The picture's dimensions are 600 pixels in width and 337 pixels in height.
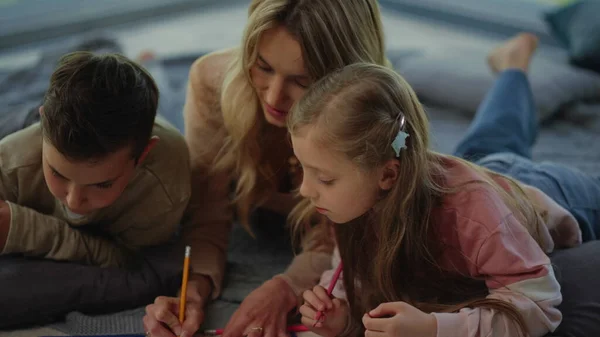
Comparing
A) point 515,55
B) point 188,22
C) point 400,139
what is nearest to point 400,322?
point 400,139

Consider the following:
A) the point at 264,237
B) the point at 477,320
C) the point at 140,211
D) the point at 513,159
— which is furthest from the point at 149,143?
the point at 513,159

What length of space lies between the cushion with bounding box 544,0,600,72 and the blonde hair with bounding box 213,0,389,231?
1.15 m

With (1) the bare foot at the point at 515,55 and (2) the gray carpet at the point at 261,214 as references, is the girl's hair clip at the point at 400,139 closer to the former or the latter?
(2) the gray carpet at the point at 261,214

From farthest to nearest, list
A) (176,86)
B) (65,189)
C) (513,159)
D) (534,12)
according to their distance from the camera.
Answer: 1. (534,12)
2. (176,86)
3. (513,159)
4. (65,189)

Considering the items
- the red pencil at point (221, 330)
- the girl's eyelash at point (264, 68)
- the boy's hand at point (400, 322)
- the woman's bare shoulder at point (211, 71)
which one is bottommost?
the red pencil at point (221, 330)

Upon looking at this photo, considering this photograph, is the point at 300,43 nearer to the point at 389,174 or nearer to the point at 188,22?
the point at 389,174

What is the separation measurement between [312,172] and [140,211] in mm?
406

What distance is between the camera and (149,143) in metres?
1.22

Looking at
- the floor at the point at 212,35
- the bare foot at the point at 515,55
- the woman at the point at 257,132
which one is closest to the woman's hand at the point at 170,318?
the woman at the point at 257,132

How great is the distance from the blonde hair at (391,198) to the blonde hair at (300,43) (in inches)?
4.9

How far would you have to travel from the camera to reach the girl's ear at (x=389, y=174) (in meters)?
1.03

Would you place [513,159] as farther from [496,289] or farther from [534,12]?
[534,12]

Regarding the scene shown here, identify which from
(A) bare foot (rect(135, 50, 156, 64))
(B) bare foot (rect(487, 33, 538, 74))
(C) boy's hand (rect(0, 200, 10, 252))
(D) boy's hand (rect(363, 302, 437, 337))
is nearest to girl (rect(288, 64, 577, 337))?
(D) boy's hand (rect(363, 302, 437, 337))

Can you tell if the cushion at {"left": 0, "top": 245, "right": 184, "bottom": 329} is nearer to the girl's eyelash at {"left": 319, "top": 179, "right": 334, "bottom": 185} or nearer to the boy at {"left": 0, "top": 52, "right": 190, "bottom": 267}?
the boy at {"left": 0, "top": 52, "right": 190, "bottom": 267}
